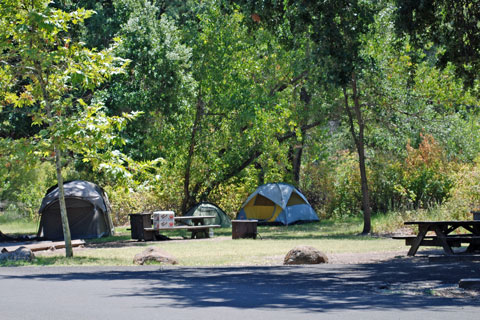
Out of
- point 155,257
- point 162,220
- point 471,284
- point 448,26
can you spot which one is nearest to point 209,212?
point 162,220

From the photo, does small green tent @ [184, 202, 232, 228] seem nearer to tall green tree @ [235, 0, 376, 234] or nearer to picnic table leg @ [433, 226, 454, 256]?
tall green tree @ [235, 0, 376, 234]

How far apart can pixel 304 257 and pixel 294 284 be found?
322cm

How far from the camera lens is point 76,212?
83.4ft

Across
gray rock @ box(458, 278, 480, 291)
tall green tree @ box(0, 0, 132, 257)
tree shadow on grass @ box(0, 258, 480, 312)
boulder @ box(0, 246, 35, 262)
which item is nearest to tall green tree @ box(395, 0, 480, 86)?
tree shadow on grass @ box(0, 258, 480, 312)

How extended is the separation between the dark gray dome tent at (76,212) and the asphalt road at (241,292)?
1122 centimetres

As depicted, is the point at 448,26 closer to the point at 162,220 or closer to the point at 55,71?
the point at 55,71

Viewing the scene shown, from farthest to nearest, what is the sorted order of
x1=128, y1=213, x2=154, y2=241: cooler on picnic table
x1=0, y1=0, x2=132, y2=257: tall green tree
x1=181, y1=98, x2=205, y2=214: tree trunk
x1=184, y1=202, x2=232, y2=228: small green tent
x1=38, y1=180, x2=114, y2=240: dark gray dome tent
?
x1=181, y1=98, x2=205, y2=214: tree trunk, x1=184, y1=202, x2=232, y2=228: small green tent, x1=38, y1=180, x2=114, y2=240: dark gray dome tent, x1=128, y1=213, x2=154, y2=241: cooler on picnic table, x1=0, y1=0, x2=132, y2=257: tall green tree

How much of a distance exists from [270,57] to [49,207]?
11.8 meters

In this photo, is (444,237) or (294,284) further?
(444,237)

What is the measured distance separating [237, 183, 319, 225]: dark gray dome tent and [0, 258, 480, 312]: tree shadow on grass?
16.7m

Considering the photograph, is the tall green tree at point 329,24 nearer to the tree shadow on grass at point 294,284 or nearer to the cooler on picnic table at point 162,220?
the tree shadow on grass at point 294,284

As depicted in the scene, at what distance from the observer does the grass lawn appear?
15.5 meters

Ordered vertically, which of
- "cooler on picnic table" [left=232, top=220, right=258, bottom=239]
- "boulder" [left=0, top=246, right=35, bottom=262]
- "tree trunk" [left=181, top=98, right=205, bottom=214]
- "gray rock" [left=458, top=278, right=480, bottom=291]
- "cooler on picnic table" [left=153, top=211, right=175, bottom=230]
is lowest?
"gray rock" [left=458, top=278, right=480, bottom=291]

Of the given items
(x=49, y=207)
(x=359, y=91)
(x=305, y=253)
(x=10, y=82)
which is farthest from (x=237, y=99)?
(x=305, y=253)
